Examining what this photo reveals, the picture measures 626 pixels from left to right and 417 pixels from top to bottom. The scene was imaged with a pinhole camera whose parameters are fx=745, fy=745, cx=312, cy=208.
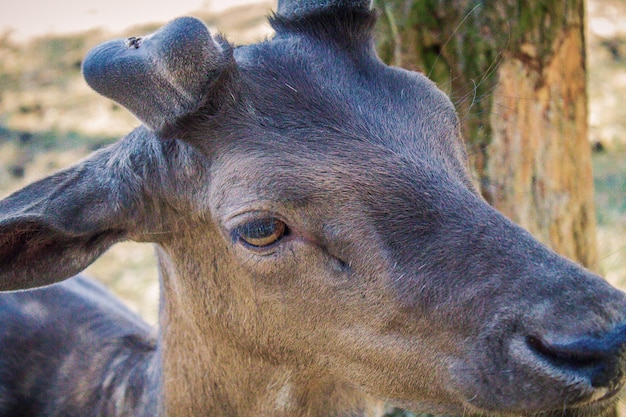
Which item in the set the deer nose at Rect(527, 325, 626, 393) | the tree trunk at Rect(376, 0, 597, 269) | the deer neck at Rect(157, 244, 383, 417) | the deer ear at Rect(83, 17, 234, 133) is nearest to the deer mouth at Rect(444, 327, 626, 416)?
the deer nose at Rect(527, 325, 626, 393)

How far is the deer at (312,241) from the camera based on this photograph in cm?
292

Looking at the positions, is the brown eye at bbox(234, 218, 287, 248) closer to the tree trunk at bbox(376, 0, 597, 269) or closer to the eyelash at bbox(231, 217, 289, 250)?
the eyelash at bbox(231, 217, 289, 250)

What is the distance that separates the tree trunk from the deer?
1251mm

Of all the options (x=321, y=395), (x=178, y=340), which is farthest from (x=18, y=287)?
(x=321, y=395)

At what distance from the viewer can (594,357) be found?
8.84 ft

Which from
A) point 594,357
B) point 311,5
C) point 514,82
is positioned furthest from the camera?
point 514,82

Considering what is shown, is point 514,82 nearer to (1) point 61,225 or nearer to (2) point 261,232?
(2) point 261,232

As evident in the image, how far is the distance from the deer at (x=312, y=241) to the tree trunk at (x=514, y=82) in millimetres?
1251

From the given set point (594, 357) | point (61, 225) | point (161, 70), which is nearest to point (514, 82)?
point (161, 70)

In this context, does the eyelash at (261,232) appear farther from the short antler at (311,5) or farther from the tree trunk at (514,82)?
the tree trunk at (514,82)

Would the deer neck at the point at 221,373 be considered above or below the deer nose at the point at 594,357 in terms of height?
below

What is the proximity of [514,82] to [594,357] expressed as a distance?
2.93 metres

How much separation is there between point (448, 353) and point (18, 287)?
7.30ft

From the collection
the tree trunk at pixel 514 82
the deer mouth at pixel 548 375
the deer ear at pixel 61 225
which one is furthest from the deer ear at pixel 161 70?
the tree trunk at pixel 514 82
